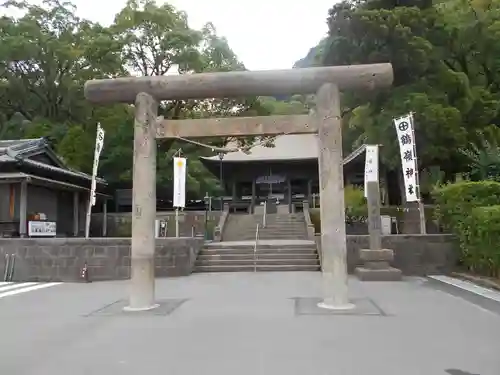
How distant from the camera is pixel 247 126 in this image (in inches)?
291

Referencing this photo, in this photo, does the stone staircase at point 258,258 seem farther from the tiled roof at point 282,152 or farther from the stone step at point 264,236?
the tiled roof at point 282,152

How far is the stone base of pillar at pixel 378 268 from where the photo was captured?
10.7 metres

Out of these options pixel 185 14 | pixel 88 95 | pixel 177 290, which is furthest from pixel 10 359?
pixel 185 14

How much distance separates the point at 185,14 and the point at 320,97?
22763 millimetres

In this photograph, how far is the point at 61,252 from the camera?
12000 mm

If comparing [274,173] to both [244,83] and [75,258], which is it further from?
[244,83]

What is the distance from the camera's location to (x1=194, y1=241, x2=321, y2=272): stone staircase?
43.6 feet

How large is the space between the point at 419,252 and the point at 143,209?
800cm

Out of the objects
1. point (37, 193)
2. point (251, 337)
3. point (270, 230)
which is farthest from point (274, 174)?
point (251, 337)

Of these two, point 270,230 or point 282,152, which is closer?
point 270,230

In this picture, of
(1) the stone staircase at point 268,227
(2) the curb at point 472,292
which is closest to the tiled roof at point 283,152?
(1) the stone staircase at point 268,227

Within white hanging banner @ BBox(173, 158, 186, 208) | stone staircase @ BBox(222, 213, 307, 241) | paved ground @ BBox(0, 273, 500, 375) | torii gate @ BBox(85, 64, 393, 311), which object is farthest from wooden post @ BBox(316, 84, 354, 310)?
stone staircase @ BBox(222, 213, 307, 241)

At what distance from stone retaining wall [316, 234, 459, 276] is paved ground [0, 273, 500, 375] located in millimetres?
3556

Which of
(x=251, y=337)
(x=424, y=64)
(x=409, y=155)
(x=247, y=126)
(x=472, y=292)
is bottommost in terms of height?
(x=251, y=337)
